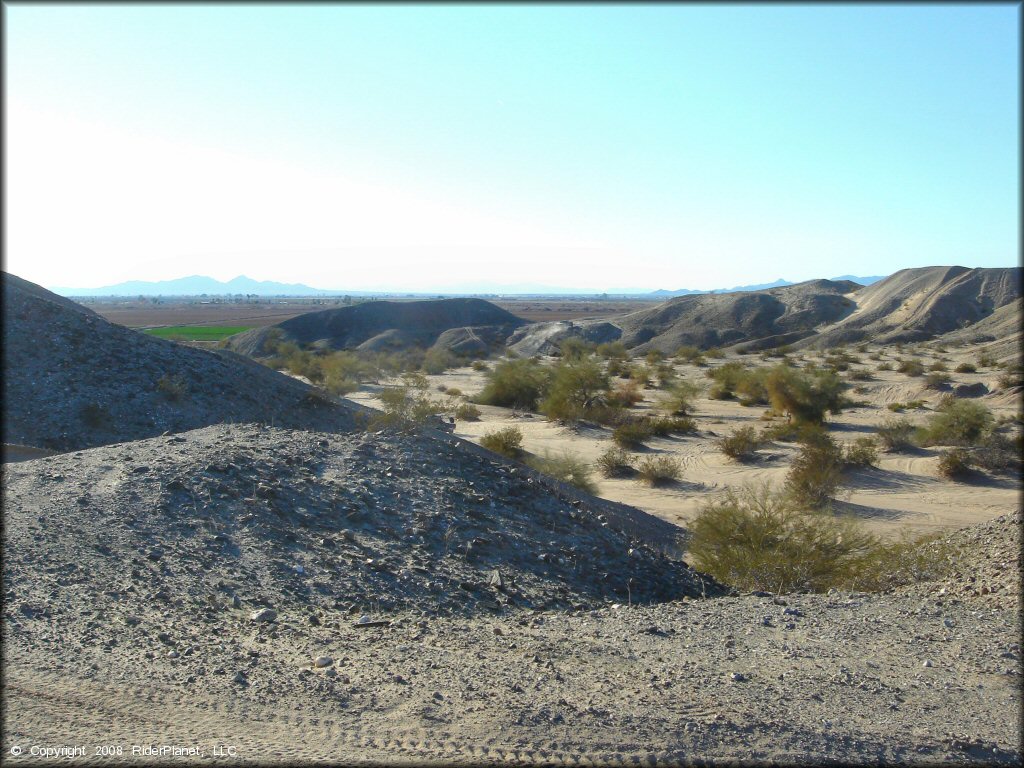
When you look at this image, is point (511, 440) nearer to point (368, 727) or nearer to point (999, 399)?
point (368, 727)

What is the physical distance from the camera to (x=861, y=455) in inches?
942

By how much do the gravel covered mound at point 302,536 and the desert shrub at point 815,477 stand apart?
31.6ft

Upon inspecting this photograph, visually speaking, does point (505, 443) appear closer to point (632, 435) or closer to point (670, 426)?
point (632, 435)

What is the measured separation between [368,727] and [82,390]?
753 inches

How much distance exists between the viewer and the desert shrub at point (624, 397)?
121 feet

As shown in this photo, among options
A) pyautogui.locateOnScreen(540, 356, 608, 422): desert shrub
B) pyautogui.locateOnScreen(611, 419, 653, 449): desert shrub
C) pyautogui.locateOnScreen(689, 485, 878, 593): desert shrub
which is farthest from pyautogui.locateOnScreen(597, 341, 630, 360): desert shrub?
pyautogui.locateOnScreen(689, 485, 878, 593): desert shrub

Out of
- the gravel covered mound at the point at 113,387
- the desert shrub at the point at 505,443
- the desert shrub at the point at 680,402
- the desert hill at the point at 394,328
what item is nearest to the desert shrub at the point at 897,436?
the desert shrub at the point at 680,402

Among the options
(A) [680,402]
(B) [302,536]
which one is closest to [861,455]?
(A) [680,402]

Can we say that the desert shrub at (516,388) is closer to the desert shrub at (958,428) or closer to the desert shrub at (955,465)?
the desert shrub at (958,428)

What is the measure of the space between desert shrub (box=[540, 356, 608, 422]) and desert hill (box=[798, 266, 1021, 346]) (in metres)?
44.2

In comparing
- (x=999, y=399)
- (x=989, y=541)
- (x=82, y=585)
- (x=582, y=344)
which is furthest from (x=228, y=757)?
(x=582, y=344)

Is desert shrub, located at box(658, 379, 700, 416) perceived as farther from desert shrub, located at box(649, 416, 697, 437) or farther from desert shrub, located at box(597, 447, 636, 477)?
desert shrub, located at box(597, 447, 636, 477)

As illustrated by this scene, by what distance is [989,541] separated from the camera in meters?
10.1

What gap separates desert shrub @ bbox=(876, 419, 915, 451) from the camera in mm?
26781
